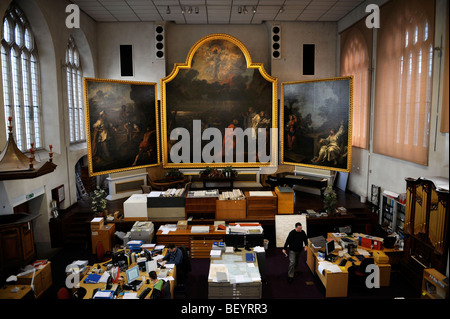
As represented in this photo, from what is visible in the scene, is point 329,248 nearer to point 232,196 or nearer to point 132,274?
point 232,196

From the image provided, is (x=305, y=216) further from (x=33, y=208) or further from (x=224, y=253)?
(x=33, y=208)

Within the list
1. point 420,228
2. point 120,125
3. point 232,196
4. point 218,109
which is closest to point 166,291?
point 232,196

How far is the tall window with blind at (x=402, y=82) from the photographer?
7152 mm

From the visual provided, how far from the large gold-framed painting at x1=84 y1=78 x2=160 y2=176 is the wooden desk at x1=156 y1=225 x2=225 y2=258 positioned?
4.31m

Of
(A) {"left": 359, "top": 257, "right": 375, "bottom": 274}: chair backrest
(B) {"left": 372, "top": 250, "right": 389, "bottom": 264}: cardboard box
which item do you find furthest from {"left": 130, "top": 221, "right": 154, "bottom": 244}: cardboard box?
(B) {"left": 372, "top": 250, "right": 389, "bottom": 264}: cardboard box

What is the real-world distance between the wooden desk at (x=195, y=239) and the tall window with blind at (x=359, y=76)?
22.8 ft

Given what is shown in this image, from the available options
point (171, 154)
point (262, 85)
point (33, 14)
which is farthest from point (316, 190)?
point (33, 14)

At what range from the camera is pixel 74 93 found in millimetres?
13469

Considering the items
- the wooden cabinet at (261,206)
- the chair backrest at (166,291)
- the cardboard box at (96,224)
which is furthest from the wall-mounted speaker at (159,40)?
the chair backrest at (166,291)

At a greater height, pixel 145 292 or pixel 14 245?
pixel 14 245

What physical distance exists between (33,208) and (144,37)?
9.08m

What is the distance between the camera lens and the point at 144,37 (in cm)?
1507

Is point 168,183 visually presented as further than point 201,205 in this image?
Yes

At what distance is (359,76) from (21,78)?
39.4 ft
